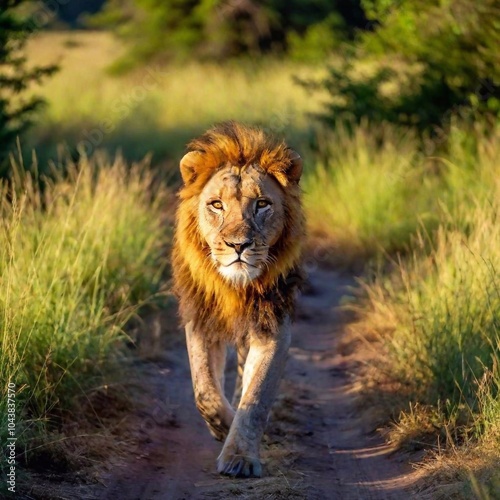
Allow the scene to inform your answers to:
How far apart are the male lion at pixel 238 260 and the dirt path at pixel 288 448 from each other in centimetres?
28

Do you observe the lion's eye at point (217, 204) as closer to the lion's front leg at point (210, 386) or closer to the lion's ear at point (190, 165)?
the lion's ear at point (190, 165)

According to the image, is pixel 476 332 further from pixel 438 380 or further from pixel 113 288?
pixel 113 288

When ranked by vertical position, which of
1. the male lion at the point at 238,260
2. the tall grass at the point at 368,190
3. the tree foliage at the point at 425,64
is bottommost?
the tall grass at the point at 368,190

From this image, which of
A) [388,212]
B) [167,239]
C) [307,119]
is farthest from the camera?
[307,119]

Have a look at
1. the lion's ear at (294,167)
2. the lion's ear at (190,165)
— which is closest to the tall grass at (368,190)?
the lion's ear at (294,167)

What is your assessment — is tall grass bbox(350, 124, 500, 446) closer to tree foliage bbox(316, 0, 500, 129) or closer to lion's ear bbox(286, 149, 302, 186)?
lion's ear bbox(286, 149, 302, 186)

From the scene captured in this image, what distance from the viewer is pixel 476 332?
601 cm

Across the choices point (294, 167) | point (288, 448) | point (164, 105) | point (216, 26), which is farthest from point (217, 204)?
point (216, 26)

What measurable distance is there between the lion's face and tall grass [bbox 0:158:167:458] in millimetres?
→ 976

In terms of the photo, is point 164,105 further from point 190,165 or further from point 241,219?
point 241,219

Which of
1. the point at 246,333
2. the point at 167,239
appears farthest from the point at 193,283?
the point at 167,239

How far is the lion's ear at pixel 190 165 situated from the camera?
5582 mm

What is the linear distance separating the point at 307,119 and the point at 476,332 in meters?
9.36

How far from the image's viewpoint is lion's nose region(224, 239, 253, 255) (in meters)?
5.23
